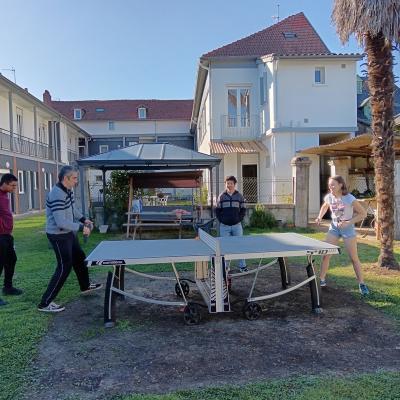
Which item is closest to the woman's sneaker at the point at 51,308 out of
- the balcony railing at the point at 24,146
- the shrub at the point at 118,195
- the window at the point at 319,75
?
the shrub at the point at 118,195

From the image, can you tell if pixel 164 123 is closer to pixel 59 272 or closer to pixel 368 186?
pixel 368 186

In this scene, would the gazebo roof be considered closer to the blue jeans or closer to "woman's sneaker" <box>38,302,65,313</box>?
the blue jeans

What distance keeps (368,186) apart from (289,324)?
46.4 feet

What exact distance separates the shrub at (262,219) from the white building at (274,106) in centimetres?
386

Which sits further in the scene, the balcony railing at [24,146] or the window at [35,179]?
the window at [35,179]

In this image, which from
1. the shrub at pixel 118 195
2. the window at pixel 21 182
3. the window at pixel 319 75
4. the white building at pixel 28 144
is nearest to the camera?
the shrub at pixel 118 195

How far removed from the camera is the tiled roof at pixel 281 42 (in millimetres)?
22156

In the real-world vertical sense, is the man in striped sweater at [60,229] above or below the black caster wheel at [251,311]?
above

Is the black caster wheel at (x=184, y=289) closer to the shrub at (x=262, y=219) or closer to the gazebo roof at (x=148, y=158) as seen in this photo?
the gazebo roof at (x=148, y=158)

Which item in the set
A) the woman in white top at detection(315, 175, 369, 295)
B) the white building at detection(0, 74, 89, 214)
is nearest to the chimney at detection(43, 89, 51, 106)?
the white building at detection(0, 74, 89, 214)

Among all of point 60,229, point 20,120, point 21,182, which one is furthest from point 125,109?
point 60,229

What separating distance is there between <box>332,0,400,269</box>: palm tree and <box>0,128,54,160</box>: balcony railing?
762 inches

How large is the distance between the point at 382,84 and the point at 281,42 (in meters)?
16.8

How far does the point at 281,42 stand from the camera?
23.3m
